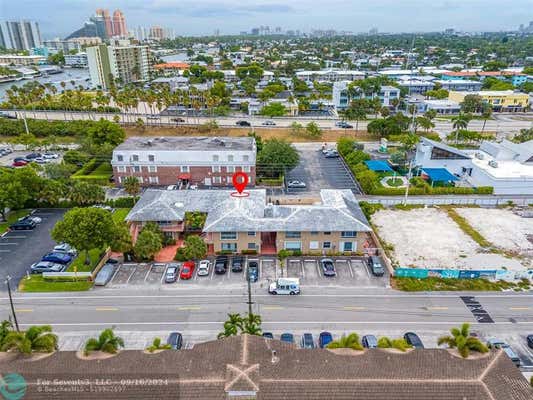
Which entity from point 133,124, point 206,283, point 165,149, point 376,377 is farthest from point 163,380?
point 133,124

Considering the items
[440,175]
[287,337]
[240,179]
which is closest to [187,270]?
[287,337]

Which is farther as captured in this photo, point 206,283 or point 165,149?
point 165,149

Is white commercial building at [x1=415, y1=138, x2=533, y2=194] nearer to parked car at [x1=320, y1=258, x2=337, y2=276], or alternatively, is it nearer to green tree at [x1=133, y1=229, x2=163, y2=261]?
parked car at [x1=320, y1=258, x2=337, y2=276]

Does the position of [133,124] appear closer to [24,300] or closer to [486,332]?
[24,300]

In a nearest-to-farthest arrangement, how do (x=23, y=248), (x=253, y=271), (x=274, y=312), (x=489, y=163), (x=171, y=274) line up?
(x=274, y=312), (x=171, y=274), (x=253, y=271), (x=23, y=248), (x=489, y=163)

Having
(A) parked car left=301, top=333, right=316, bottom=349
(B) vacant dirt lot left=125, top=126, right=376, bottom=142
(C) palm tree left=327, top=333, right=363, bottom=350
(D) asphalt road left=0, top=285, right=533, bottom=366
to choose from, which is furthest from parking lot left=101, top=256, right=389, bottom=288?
(B) vacant dirt lot left=125, top=126, right=376, bottom=142

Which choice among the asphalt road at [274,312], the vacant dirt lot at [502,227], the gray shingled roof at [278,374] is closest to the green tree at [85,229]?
the asphalt road at [274,312]

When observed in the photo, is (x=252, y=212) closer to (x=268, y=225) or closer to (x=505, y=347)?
(x=268, y=225)
